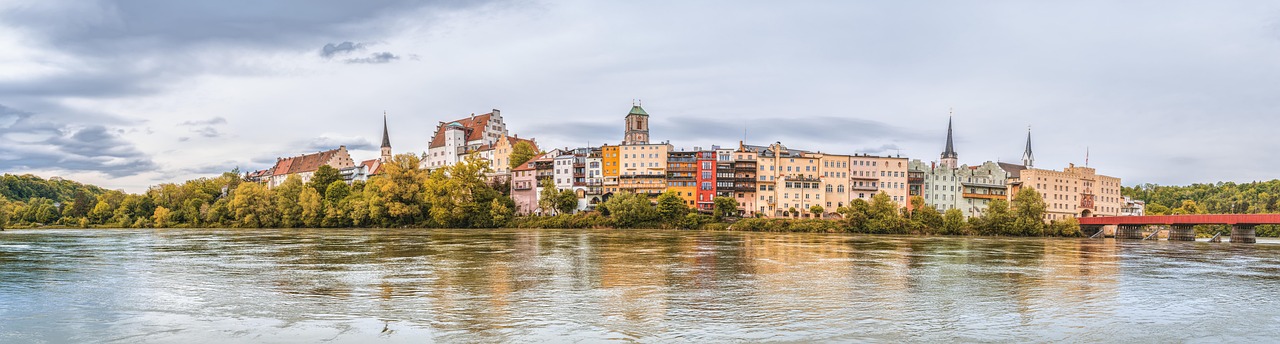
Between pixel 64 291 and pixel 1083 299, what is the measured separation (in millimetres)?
26299

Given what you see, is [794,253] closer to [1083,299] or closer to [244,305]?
[1083,299]

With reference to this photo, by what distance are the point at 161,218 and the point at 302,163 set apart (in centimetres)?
4237

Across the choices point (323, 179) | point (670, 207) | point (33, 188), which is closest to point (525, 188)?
point (670, 207)

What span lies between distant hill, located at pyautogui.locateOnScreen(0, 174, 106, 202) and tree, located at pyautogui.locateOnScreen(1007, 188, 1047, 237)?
12775 centimetres

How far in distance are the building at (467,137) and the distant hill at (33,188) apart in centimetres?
5286

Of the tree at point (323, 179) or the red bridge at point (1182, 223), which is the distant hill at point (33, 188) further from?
the red bridge at point (1182, 223)

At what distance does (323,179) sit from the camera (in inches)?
4469

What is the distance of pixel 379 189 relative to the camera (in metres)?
93.8

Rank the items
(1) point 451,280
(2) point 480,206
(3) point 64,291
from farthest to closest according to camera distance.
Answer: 1. (2) point 480,206
2. (1) point 451,280
3. (3) point 64,291

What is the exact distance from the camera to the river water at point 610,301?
14852mm

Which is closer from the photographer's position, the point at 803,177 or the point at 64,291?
the point at 64,291

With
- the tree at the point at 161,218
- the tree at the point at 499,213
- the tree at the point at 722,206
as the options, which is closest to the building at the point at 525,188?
the tree at the point at 499,213

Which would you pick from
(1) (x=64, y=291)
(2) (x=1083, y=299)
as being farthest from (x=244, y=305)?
(2) (x=1083, y=299)

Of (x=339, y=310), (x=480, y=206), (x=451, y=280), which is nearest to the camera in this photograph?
(x=339, y=310)
